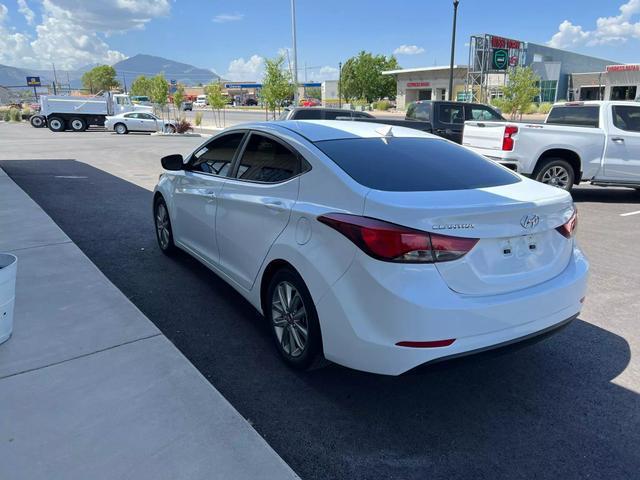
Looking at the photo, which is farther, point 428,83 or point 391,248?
point 428,83

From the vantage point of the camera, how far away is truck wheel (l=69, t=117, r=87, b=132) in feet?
107

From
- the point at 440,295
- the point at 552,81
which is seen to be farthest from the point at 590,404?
the point at 552,81

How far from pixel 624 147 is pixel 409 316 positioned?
9.09 meters

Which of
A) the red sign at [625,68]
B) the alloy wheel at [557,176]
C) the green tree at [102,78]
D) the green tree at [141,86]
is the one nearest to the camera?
the alloy wheel at [557,176]

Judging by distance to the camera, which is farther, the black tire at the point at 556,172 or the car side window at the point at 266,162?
the black tire at the point at 556,172

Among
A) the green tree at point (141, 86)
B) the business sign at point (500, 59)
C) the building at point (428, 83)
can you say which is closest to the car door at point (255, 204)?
the business sign at point (500, 59)

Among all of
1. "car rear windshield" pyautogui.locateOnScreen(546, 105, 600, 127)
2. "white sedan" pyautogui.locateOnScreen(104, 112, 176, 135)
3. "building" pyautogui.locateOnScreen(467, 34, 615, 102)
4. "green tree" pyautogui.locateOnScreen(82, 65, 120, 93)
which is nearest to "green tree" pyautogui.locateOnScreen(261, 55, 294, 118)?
"white sedan" pyautogui.locateOnScreen(104, 112, 176, 135)

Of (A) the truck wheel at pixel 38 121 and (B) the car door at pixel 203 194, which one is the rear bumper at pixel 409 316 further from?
(A) the truck wheel at pixel 38 121

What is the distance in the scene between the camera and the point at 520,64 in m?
42.3

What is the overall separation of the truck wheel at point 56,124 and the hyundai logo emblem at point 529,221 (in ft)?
116

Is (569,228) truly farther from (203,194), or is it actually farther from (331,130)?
(203,194)

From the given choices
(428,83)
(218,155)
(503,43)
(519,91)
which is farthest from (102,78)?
(218,155)

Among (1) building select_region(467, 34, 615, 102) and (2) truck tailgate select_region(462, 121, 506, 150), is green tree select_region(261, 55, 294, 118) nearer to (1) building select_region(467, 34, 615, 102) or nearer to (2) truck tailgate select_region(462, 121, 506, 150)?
(1) building select_region(467, 34, 615, 102)

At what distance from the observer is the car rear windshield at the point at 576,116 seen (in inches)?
397
